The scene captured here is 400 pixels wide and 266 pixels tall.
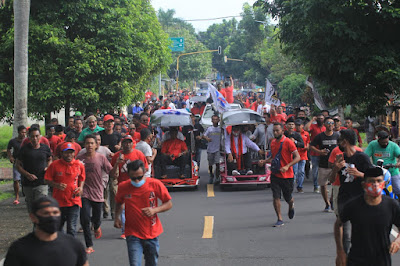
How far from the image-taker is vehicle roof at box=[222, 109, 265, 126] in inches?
612

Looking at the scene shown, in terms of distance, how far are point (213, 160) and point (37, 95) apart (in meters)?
6.89

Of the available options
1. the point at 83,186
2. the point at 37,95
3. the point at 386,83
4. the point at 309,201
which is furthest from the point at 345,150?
the point at 37,95

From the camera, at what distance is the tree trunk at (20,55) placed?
15.4m

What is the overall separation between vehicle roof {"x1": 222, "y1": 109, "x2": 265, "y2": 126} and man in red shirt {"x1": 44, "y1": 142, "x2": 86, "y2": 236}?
708 centimetres

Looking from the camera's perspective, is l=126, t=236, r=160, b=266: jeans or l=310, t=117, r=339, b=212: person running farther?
l=310, t=117, r=339, b=212: person running

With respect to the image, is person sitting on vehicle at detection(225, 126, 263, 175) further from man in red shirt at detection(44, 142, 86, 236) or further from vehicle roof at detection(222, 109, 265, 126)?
man in red shirt at detection(44, 142, 86, 236)

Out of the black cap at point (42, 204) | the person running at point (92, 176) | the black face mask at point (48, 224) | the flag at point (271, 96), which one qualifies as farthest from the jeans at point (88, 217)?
the flag at point (271, 96)

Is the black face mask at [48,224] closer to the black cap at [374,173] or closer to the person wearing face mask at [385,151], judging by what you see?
the black cap at [374,173]

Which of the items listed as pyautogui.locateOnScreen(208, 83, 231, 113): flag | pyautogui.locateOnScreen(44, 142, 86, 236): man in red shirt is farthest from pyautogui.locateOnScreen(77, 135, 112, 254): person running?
pyautogui.locateOnScreen(208, 83, 231, 113): flag

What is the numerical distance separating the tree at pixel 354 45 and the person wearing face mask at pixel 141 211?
8.92 metres

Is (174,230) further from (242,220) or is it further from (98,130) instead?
(98,130)

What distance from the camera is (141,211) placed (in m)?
6.89

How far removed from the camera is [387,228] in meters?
5.71

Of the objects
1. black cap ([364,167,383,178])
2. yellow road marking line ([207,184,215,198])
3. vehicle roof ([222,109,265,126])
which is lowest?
yellow road marking line ([207,184,215,198])
